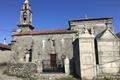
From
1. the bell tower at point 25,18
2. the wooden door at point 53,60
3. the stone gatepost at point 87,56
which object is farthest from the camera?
the bell tower at point 25,18

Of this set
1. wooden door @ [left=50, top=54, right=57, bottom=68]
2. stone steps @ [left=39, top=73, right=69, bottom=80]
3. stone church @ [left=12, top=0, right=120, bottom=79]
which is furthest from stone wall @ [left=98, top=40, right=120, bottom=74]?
wooden door @ [left=50, top=54, right=57, bottom=68]

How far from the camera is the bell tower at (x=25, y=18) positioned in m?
38.0

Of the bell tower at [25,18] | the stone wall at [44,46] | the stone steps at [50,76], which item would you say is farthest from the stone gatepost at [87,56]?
the bell tower at [25,18]

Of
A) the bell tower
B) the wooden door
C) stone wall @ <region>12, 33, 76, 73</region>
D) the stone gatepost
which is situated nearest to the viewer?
the stone gatepost

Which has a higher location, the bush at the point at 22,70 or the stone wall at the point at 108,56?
the stone wall at the point at 108,56

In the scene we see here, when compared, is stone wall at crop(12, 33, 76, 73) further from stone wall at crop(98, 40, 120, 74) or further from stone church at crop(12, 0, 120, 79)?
stone wall at crop(98, 40, 120, 74)

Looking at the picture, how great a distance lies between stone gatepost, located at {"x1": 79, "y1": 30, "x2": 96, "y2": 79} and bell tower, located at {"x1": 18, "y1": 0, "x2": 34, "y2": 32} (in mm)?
24089

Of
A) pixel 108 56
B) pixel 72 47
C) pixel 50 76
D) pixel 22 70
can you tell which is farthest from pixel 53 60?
pixel 108 56

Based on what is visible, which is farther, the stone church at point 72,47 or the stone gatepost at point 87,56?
the stone church at point 72,47

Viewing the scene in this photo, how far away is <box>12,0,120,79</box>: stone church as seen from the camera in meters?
15.5

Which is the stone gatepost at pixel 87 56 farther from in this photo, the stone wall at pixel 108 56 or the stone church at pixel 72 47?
the stone wall at pixel 108 56

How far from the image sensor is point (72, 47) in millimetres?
29109

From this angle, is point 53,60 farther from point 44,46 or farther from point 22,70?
point 22,70

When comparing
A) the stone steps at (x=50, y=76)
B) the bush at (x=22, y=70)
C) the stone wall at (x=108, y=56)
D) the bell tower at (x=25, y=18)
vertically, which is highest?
the bell tower at (x=25, y=18)
